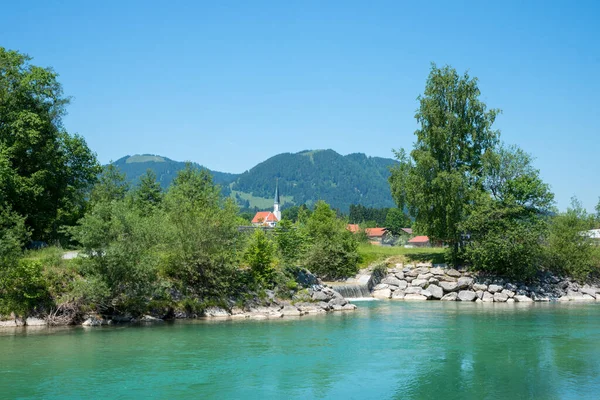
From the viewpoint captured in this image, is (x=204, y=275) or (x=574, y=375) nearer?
(x=574, y=375)

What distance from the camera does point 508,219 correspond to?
51.5 meters

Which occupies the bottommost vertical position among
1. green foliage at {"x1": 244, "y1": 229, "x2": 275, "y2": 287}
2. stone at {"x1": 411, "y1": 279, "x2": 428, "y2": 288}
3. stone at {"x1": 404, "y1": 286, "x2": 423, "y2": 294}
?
stone at {"x1": 404, "y1": 286, "x2": 423, "y2": 294}

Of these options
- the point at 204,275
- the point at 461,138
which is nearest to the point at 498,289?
the point at 461,138

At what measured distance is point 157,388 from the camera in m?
19.7

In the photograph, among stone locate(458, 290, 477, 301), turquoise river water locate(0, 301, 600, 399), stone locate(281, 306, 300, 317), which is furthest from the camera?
stone locate(458, 290, 477, 301)

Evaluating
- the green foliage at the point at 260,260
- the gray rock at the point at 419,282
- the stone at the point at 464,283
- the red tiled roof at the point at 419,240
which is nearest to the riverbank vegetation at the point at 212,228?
the green foliage at the point at 260,260

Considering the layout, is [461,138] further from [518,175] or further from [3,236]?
[3,236]

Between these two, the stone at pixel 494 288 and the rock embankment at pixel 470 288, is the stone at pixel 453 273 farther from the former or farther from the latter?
the stone at pixel 494 288

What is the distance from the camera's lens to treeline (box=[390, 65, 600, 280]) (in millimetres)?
50781

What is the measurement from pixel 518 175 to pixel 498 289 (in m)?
11.2

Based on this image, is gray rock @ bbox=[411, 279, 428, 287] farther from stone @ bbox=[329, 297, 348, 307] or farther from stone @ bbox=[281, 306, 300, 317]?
stone @ bbox=[281, 306, 300, 317]

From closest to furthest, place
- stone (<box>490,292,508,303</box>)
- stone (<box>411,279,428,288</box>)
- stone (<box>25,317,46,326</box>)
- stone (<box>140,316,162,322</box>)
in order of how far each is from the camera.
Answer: stone (<box>25,317,46,326</box>) < stone (<box>140,316,162,322</box>) < stone (<box>490,292,508,303</box>) < stone (<box>411,279,428,288</box>)


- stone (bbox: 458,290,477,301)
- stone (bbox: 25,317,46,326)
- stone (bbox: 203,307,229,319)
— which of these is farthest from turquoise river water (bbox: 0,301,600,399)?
stone (bbox: 458,290,477,301)

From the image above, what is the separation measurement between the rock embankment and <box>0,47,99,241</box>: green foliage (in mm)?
26400
